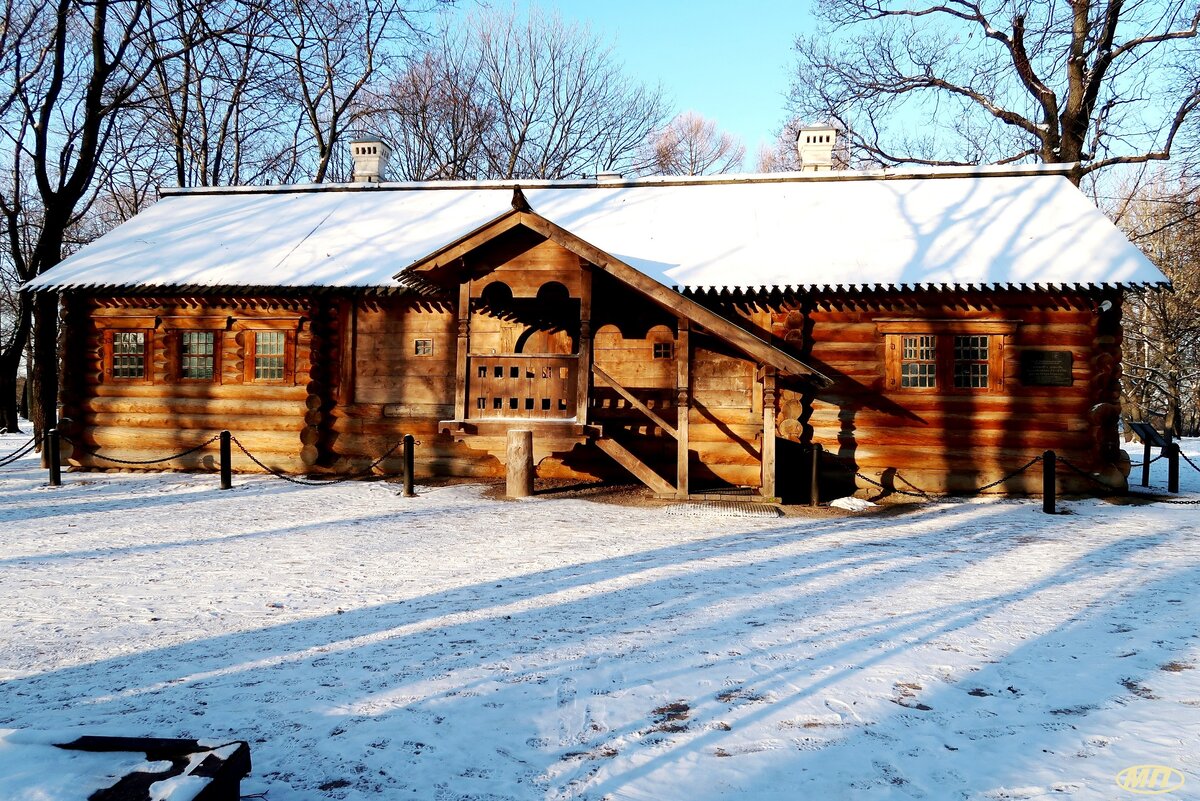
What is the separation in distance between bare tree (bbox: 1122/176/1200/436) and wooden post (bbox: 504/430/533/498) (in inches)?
1012

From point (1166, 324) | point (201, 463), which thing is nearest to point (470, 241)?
point (201, 463)

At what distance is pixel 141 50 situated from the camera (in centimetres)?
2041

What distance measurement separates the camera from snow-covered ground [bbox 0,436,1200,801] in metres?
3.59

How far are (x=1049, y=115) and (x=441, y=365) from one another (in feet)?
62.6

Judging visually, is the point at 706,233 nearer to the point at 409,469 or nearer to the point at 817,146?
the point at 817,146

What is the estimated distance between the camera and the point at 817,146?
17.4m

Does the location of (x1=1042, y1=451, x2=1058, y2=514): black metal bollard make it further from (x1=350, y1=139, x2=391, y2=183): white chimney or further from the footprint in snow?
(x1=350, y1=139, x2=391, y2=183): white chimney

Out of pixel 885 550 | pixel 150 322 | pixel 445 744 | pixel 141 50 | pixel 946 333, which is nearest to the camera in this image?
pixel 445 744

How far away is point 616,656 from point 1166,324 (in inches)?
1274

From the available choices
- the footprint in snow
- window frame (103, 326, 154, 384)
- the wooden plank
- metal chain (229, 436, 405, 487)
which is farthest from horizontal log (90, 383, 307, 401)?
the footprint in snow

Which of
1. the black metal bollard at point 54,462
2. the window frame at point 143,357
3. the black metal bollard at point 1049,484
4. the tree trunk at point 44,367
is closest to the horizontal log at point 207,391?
the window frame at point 143,357

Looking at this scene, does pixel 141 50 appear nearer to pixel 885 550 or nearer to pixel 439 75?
pixel 439 75

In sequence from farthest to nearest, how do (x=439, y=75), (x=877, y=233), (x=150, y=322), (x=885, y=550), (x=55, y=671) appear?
(x=439, y=75), (x=150, y=322), (x=877, y=233), (x=885, y=550), (x=55, y=671)

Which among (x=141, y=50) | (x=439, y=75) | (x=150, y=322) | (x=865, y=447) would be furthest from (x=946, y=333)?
(x=439, y=75)
